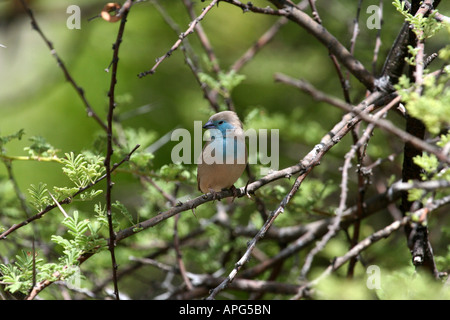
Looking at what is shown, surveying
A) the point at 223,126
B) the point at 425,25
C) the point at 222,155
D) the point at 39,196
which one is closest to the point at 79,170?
the point at 39,196

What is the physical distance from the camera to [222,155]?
3775 mm

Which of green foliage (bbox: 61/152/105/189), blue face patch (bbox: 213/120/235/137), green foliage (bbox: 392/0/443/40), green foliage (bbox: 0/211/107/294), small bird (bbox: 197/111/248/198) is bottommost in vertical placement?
green foliage (bbox: 0/211/107/294)

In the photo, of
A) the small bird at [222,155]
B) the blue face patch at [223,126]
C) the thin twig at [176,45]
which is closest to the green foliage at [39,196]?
the thin twig at [176,45]

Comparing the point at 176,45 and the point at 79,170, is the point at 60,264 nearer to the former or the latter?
the point at 79,170

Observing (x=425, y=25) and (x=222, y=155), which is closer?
(x=425, y=25)

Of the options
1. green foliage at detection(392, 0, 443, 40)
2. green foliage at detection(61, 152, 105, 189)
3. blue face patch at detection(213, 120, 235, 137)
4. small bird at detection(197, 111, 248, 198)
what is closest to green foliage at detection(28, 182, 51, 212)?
green foliage at detection(61, 152, 105, 189)

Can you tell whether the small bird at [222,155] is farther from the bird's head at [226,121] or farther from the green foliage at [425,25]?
the green foliage at [425,25]

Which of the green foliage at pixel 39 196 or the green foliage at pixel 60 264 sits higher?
the green foliage at pixel 39 196

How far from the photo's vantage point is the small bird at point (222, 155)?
3693 mm

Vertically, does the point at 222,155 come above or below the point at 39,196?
above

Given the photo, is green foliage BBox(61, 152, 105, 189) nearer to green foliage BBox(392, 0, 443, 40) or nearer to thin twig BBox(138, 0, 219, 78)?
thin twig BBox(138, 0, 219, 78)

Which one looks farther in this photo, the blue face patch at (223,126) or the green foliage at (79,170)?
the blue face patch at (223,126)

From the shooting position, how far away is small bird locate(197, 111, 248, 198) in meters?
3.69
